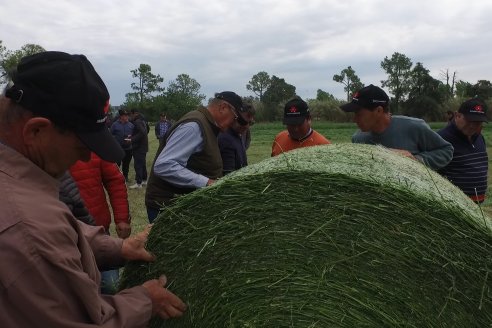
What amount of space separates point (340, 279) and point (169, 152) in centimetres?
193

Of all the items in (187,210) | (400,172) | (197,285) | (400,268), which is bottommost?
(197,285)

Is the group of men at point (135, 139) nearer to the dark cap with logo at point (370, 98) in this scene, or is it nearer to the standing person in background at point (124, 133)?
the standing person in background at point (124, 133)

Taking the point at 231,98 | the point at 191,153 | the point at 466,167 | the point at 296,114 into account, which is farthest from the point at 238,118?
the point at 466,167

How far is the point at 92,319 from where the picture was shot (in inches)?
60.7

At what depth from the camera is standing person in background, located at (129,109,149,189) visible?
38.4 ft

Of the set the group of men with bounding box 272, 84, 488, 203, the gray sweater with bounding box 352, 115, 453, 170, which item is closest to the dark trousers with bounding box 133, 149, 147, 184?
the group of men with bounding box 272, 84, 488, 203

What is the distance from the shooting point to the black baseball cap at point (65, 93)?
1502 mm

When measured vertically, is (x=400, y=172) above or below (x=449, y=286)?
above

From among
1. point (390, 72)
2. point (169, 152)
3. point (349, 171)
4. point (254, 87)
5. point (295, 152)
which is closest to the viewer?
point (349, 171)

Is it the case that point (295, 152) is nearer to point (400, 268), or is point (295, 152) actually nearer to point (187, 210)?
point (187, 210)

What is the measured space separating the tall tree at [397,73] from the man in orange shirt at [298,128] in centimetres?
6293

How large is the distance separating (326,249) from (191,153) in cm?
183

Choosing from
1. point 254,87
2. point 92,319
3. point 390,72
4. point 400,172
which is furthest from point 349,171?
point 254,87

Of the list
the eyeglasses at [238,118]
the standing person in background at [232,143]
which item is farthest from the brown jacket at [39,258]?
the standing person in background at [232,143]
